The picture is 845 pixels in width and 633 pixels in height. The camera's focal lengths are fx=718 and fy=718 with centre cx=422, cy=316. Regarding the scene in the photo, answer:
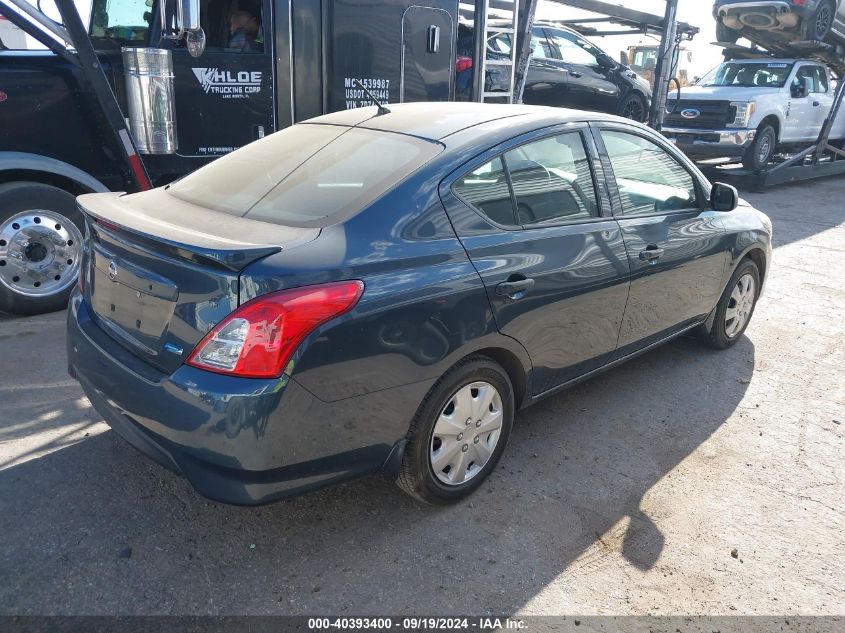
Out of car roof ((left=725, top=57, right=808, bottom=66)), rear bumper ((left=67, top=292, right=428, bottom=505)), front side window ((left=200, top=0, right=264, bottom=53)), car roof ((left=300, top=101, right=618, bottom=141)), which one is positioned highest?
front side window ((left=200, top=0, right=264, bottom=53))

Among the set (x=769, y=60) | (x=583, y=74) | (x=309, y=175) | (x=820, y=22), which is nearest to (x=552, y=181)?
(x=309, y=175)

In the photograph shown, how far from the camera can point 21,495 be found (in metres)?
3.04

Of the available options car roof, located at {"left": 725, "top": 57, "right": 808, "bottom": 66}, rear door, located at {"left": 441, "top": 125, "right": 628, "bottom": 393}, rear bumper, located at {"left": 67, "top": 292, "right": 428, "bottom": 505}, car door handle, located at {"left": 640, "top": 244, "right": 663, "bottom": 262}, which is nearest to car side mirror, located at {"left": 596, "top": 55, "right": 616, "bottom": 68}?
car roof, located at {"left": 725, "top": 57, "right": 808, "bottom": 66}

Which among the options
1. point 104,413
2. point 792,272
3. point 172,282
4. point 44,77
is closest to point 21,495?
point 104,413

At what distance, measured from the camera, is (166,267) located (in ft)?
8.27

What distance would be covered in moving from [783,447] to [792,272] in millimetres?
4066

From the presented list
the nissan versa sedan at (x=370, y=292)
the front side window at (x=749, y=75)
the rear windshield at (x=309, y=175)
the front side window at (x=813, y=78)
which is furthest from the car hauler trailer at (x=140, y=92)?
the front side window at (x=813, y=78)

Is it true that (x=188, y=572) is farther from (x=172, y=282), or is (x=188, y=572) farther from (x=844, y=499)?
(x=844, y=499)

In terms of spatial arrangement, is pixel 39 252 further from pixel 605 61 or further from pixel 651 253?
pixel 605 61

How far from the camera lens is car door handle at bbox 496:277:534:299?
297cm

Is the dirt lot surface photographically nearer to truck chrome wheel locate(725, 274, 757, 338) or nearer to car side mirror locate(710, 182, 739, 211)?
truck chrome wheel locate(725, 274, 757, 338)

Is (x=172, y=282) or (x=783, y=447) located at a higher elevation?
(x=172, y=282)

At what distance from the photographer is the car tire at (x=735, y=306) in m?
4.77

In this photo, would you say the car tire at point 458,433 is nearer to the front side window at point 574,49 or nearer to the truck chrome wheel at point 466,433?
the truck chrome wheel at point 466,433
